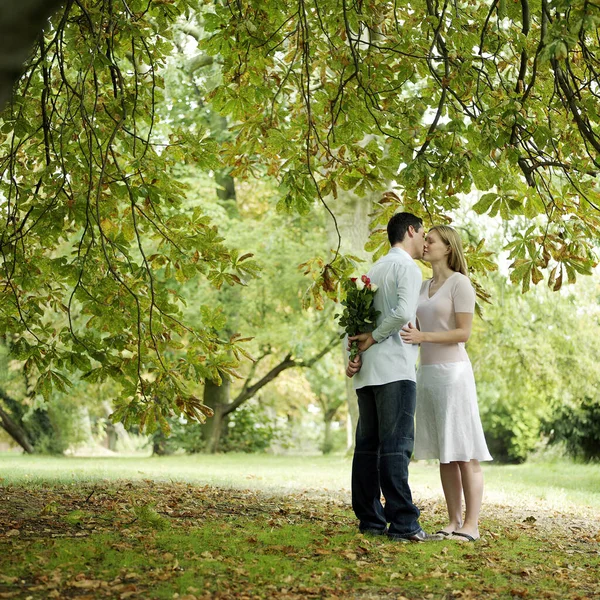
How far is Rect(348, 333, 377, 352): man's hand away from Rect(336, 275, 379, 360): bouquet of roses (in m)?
0.03

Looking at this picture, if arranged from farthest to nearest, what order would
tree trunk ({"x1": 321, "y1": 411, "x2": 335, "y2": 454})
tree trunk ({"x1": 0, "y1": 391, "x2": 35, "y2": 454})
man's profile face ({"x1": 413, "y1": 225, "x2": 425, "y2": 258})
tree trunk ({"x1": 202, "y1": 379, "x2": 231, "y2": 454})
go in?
1. tree trunk ({"x1": 321, "y1": 411, "x2": 335, "y2": 454})
2. tree trunk ({"x1": 202, "y1": 379, "x2": 231, "y2": 454})
3. tree trunk ({"x1": 0, "y1": 391, "x2": 35, "y2": 454})
4. man's profile face ({"x1": 413, "y1": 225, "x2": 425, "y2": 258})

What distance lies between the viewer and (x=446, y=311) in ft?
18.5

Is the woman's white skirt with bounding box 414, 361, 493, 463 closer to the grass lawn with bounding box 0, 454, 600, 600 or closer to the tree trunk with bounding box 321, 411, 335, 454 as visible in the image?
the grass lawn with bounding box 0, 454, 600, 600

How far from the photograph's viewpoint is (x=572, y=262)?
17.1ft

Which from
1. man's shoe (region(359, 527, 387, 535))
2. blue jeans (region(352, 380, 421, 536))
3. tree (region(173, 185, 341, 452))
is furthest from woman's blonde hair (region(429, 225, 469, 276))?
tree (region(173, 185, 341, 452))

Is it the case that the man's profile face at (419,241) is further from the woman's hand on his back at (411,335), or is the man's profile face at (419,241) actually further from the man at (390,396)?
the woman's hand on his back at (411,335)

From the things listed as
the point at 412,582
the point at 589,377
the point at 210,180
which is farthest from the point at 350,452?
the point at 412,582

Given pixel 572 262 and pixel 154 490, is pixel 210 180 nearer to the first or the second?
pixel 154 490

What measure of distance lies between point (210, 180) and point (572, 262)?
44.8ft

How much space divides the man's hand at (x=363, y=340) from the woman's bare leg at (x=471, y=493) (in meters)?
1.10

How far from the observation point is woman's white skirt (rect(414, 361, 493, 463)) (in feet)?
17.9

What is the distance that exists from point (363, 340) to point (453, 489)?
130 centimetres

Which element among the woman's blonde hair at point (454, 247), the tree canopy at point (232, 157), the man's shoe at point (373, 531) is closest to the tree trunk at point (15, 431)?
the tree canopy at point (232, 157)

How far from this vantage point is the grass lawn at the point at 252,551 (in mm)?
3895
